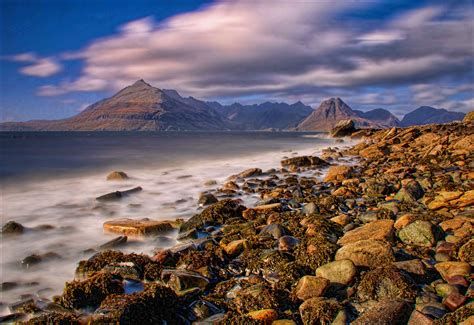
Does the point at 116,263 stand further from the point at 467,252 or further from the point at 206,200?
the point at 467,252

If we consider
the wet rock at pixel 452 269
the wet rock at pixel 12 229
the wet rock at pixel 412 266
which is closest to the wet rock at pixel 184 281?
the wet rock at pixel 412 266

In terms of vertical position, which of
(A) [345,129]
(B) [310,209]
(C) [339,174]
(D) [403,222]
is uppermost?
(A) [345,129]

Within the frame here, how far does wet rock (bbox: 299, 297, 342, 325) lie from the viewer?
14.6 feet

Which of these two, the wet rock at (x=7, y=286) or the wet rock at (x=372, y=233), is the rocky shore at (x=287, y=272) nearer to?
the wet rock at (x=372, y=233)

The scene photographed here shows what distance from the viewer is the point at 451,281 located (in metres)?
5.14

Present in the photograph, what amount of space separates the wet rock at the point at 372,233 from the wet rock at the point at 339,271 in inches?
52.8

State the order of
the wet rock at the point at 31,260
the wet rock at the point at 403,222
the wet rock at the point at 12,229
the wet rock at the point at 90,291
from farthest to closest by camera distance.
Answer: the wet rock at the point at 12,229, the wet rock at the point at 403,222, the wet rock at the point at 31,260, the wet rock at the point at 90,291

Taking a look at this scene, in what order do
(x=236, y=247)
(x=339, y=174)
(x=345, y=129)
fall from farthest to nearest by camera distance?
1. (x=345, y=129)
2. (x=339, y=174)
3. (x=236, y=247)

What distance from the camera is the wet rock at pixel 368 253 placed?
18.8 feet

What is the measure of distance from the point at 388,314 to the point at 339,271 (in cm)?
126

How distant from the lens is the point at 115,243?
8266mm

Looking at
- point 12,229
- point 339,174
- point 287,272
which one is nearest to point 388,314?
point 287,272

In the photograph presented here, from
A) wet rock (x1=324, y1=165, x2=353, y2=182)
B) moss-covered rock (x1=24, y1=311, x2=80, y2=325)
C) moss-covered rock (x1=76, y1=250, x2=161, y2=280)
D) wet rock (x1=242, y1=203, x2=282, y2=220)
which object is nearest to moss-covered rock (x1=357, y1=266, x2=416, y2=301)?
moss-covered rock (x1=76, y1=250, x2=161, y2=280)

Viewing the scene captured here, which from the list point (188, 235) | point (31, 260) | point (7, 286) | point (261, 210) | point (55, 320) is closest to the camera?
point (55, 320)
